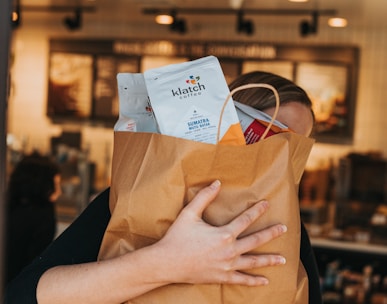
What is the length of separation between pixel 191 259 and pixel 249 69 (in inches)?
250

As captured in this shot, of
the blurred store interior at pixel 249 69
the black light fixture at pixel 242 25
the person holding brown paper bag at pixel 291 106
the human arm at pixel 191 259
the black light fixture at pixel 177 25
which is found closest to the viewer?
the human arm at pixel 191 259

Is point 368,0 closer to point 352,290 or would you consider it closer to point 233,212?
point 352,290

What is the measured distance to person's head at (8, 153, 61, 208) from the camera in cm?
408

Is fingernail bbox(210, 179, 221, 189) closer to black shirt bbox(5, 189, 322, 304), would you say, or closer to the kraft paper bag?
the kraft paper bag

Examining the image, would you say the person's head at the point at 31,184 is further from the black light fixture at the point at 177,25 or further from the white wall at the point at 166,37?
the black light fixture at the point at 177,25

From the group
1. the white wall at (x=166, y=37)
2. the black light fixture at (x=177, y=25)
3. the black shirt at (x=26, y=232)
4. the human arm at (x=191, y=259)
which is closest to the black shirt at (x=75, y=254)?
the human arm at (x=191, y=259)

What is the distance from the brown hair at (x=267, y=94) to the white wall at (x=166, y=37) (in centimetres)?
509

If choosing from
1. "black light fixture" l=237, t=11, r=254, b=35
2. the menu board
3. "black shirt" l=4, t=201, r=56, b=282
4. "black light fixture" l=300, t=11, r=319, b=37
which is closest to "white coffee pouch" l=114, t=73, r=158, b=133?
"black shirt" l=4, t=201, r=56, b=282

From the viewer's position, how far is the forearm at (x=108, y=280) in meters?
1.24

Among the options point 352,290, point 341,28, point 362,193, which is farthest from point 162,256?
point 341,28

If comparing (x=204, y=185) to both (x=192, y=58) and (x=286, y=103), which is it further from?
(x=192, y=58)

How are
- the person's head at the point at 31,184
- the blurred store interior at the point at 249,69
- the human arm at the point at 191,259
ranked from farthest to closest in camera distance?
the blurred store interior at the point at 249,69 < the person's head at the point at 31,184 < the human arm at the point at 191,259

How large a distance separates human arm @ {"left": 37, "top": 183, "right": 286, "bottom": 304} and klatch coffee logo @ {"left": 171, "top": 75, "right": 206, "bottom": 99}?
160mm

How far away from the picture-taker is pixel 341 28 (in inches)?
286
